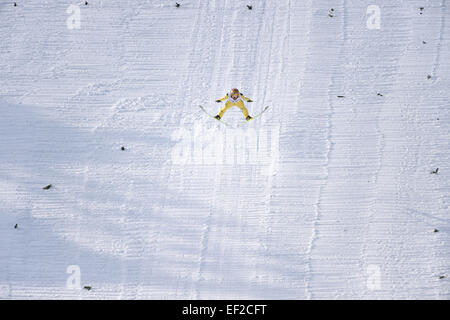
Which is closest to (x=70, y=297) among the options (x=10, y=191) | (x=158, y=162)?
(x=10, y=191)

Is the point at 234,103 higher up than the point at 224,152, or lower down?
higher up

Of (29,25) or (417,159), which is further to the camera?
(29,25)

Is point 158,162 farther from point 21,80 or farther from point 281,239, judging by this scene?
point 21,80

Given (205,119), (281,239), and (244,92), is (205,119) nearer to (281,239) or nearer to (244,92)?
(244,92)

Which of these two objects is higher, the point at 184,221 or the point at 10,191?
the point at 10,191

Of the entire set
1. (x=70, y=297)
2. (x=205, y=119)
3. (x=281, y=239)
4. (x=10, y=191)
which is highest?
(x=205, y=119)

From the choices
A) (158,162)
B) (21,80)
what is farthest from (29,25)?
(158,162)
